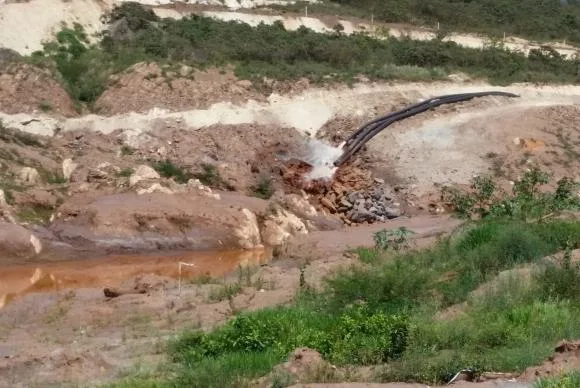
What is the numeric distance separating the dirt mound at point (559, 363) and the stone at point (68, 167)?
18.9m

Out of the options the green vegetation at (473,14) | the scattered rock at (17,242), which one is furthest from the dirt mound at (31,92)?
the green vegetation at (473,14)

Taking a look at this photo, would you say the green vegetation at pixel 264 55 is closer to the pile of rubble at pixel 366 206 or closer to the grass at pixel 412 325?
the pile of rubble at pixel 366 206

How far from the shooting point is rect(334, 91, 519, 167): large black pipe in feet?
95.4

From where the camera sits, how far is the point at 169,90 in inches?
1173

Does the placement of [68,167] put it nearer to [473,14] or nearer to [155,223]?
[155,223]

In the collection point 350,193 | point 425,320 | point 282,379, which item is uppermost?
point 282,379

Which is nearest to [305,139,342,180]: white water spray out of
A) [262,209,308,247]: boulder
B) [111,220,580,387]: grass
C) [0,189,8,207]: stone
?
[262,209,308,247]: boulder

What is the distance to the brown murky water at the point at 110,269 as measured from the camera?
18480 millimetres

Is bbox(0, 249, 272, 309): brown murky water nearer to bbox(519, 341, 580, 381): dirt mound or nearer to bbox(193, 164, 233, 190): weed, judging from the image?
bbox(193, 164, 233, 190): weed

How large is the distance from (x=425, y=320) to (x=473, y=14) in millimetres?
59677

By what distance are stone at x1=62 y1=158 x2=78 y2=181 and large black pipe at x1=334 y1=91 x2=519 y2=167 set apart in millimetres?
9256

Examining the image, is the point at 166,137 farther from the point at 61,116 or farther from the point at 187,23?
the point at 187,23

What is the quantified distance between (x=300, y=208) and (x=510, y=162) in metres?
9.30

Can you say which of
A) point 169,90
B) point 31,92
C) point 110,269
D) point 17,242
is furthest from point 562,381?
point 31,92
